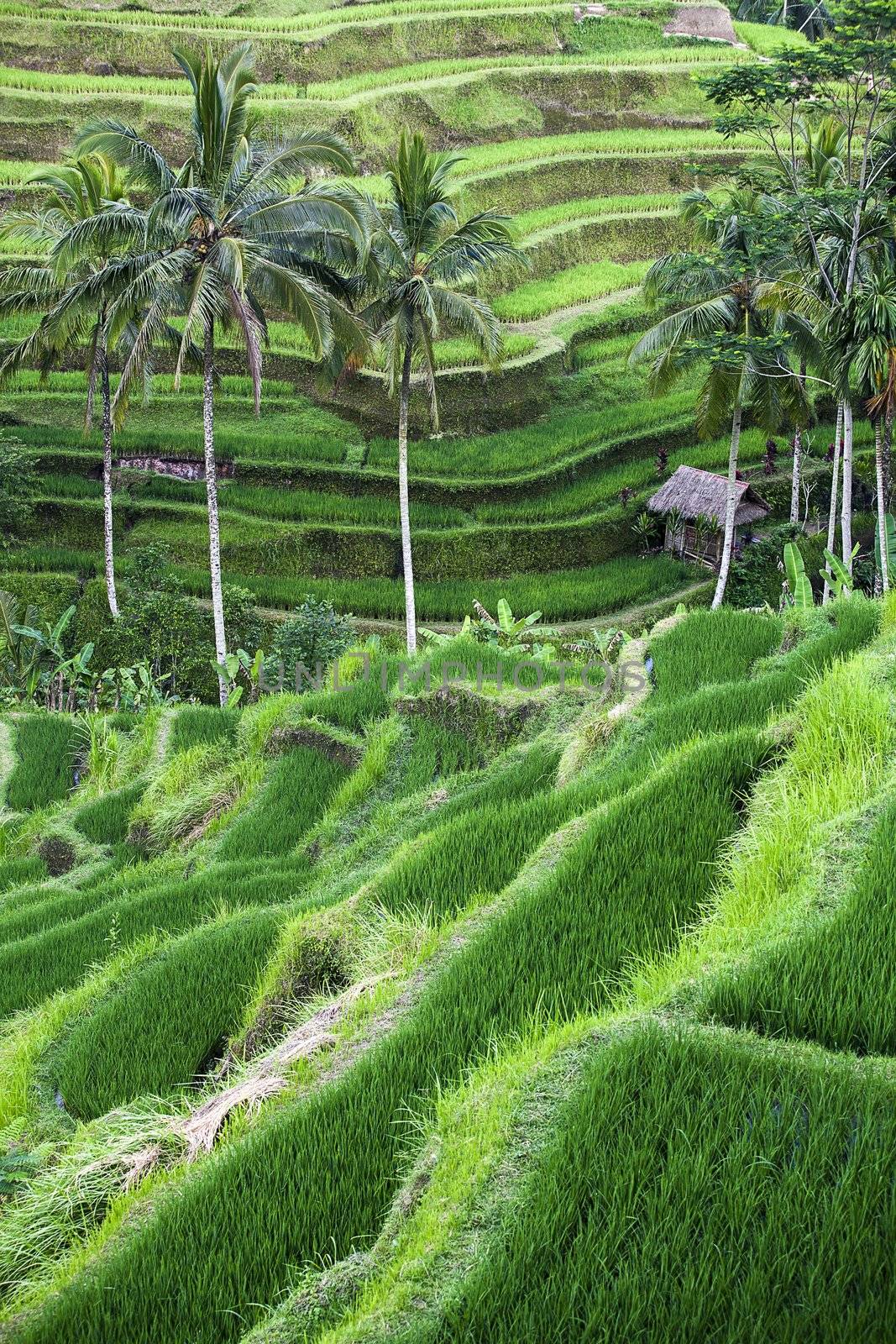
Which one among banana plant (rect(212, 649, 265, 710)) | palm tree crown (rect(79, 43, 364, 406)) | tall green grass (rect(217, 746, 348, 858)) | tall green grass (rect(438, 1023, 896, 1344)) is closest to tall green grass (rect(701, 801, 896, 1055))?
tall green grass (rect(438, 1023, 896, 1344))

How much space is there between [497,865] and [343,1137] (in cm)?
164

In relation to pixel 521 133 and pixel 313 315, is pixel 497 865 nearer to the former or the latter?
pixel 313 315

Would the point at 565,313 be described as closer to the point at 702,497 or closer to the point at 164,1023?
the point at 702,497

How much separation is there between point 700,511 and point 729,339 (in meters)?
3.93

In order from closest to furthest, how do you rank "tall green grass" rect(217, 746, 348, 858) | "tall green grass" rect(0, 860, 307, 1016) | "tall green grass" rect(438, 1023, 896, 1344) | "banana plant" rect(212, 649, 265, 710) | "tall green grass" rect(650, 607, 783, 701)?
"tall green grass" rect(438, 1023, 896, 1344)
"tall green grass" rect(0, 860, 307, 1016)
"tall green grass" rect(650, 607, 783, 701)
"tall green grass" rect(217, 746, 348, 858)
"banana plant" rect(212, 649, 265, 710)

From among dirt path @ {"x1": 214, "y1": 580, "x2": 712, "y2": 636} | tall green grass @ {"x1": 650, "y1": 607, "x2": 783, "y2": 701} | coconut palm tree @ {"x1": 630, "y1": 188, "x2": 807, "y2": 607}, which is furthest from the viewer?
dirt path @ {"x1": 214, "y1": 580, "x2": 712, "y2": 636}

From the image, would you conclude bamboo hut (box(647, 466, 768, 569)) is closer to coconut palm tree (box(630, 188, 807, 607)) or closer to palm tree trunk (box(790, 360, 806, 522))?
palm tree trunk (box(790, 360, 806, 522))

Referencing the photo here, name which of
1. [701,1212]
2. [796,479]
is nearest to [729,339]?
[796,479]

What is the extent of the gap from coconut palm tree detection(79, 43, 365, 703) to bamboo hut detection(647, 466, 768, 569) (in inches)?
247

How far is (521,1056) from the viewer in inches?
110

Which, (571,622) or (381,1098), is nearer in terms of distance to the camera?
(381,1098)

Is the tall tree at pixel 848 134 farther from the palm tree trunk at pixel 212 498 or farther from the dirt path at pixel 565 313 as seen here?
the dirt path at pixel 565 313

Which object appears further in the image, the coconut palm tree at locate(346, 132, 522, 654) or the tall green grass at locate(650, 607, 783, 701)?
the coconut palm tree at locate(346, 132, 522, 654)

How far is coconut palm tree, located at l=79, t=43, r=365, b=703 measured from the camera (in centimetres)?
1048
